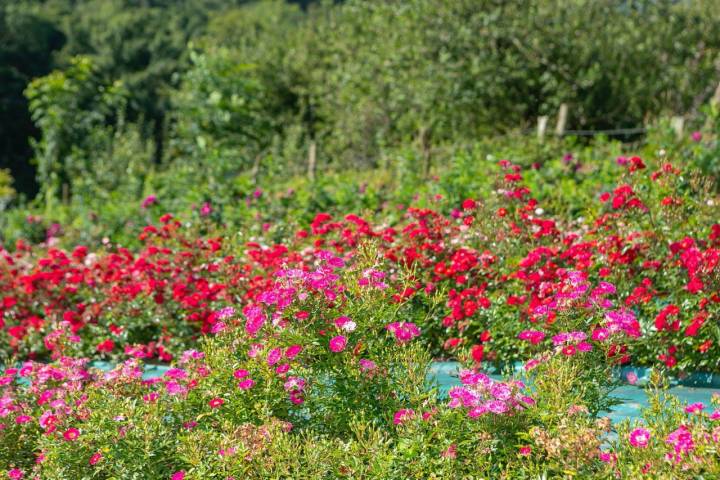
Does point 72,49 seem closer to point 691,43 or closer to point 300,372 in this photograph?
point 691,43

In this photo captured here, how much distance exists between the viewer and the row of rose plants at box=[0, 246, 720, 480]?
2494 millimetres

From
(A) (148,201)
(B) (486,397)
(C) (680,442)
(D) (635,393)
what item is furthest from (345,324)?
(A) (148,201)

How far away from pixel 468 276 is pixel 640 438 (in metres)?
2.54

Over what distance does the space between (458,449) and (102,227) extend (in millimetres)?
7793

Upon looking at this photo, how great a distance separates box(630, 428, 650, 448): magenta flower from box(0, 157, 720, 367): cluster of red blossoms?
1.05 m

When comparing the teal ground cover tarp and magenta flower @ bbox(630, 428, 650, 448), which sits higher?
magenta flower @ bbox(630, 428, 650, 448)

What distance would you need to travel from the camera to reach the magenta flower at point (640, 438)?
7.76 feet

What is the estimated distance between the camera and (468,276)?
4879mm

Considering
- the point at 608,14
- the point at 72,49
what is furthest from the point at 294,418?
the point at 72,49

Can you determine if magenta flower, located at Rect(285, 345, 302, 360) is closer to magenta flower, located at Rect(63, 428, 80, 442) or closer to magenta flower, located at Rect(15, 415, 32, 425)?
magenta flower, located at Rect(63, 428, 80, 442)

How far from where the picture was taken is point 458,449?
8.47 ft

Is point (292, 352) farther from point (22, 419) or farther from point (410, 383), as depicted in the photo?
point (22, 419)

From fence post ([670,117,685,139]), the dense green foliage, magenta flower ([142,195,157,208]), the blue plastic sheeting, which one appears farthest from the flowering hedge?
the dense green foliage

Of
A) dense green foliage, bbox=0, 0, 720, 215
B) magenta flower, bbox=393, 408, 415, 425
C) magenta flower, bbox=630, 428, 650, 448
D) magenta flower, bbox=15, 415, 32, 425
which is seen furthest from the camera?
dense green foliage, bbox=0, 0, 720, 215
